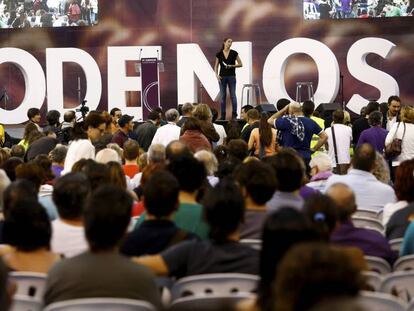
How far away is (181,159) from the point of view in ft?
25.5

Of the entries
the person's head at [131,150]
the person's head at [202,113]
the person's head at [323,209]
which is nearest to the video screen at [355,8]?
the person's head at [202,113]

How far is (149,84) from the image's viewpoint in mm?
22703

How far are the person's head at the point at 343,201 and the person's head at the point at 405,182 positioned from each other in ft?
4.42

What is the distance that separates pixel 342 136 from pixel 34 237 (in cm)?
1019

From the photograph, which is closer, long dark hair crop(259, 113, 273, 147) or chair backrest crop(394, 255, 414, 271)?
chair backrest crop(394, 255, 414, 271)

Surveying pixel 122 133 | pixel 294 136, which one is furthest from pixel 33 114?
pixel 294 136

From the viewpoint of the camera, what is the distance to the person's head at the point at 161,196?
6492 mm

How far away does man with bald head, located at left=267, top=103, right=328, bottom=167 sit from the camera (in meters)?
14.0

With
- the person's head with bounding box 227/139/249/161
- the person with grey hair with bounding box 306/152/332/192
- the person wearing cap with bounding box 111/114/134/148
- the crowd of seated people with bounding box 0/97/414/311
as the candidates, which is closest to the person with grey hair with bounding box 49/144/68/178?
the crowd of seated people with bounding box 0/97/414/311

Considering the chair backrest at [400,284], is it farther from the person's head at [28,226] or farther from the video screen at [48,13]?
the video screen at [48,13]

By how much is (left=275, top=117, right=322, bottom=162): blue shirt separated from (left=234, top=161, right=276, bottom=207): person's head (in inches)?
258

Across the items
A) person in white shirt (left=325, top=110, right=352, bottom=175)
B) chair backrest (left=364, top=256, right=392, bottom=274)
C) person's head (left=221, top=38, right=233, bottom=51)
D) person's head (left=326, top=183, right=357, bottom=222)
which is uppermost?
person's head (left=221, top=38, right=233, bottom=51)

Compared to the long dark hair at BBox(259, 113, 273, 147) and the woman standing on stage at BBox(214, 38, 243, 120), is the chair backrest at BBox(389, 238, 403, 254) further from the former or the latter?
the woman standing on stage at BBox(214, 38, 243, 120)

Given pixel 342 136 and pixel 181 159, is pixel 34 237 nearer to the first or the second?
pixel 181 159
